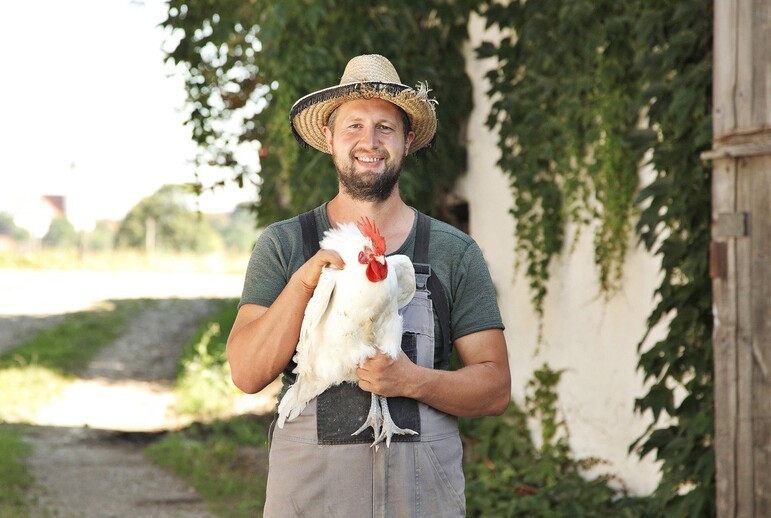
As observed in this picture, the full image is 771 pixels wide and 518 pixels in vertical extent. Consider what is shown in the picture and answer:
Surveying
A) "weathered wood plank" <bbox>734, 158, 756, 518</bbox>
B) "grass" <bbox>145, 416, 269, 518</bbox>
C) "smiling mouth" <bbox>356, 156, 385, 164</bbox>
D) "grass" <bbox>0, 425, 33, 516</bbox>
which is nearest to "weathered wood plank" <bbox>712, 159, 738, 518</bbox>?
"weathered wood plank" <bbox>734, 158, 756, 518</bbox>

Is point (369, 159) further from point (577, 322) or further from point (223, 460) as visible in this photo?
point (223, 460)

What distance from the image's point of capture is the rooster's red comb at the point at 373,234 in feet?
7.99

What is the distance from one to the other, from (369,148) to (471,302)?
0.49 metres

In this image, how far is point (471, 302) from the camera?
8.88ft

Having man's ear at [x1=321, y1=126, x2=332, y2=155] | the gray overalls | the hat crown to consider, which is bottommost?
the gray overalls

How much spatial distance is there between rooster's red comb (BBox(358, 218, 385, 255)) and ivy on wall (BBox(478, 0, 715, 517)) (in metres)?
2.26

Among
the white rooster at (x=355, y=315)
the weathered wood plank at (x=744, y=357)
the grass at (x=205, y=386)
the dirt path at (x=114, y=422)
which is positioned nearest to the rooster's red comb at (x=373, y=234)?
the white rooster at (x=355, y=315)

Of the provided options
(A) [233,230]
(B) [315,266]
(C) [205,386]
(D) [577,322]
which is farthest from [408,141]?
(A) [233,230]

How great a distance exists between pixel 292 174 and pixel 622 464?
2802mm

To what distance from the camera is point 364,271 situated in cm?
244

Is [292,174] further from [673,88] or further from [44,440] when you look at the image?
[44,440]

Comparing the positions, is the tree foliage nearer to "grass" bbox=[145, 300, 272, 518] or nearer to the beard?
"grass" bbox=[145, 300, 272, 518]

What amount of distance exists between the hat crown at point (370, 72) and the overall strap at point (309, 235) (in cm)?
39

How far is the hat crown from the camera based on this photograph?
276cm
